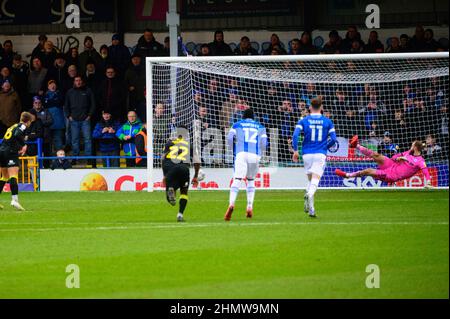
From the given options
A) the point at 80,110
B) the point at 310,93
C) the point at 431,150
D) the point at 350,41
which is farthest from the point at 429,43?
the point at 80,110

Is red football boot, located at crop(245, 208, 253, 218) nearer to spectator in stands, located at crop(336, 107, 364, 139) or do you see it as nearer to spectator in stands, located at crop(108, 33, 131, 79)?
spectator in stands, located at crop(336, 107, 364, 139)

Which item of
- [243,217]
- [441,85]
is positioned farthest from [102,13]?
[243,217]

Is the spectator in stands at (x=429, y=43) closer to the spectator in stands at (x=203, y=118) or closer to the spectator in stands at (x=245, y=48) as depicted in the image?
the spectator in stands at (x=245, y=48)

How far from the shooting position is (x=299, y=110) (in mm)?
25875

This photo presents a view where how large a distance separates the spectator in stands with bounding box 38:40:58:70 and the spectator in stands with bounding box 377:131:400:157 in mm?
9239

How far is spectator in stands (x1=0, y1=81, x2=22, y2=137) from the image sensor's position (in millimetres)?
28456

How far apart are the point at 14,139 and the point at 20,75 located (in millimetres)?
8805

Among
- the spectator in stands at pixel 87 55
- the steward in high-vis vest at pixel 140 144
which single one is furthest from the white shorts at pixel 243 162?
the spectator in stands at pixel 87 55

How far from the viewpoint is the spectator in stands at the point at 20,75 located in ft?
95.6

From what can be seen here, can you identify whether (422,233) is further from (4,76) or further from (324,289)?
(4,76)

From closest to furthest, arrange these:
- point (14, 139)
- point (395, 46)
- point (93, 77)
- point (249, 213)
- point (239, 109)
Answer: point (249, 213)
point (14, 139)
point (239, 109)
point (395, 46)
point (93, 77)

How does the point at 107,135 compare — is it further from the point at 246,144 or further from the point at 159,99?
the point at 246,144

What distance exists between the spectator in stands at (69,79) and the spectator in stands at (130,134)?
2007 mm

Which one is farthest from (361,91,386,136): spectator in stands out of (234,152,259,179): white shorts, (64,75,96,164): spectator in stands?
(234,152,259,179): white shorts
